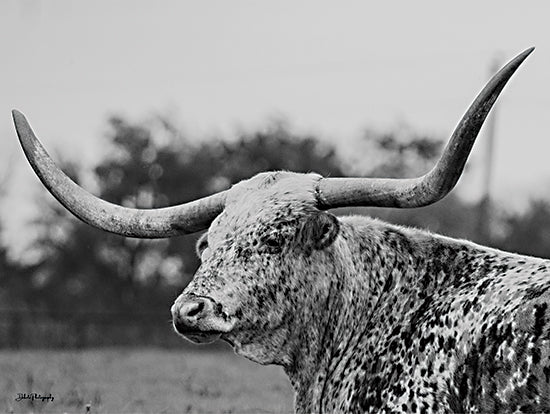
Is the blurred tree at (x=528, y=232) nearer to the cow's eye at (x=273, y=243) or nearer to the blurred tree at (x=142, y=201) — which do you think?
the blurred tree at (x=142, y=201)

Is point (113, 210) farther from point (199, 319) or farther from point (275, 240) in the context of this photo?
point (199, 319)

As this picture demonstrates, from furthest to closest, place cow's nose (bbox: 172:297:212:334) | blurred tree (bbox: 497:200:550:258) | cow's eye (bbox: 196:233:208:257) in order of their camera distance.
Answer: blurred tree (bbox: 497:200:550:258) < cow's eye (bbox: 196:233:208:257) < cow's nose (bbox: 172:297:212:334)

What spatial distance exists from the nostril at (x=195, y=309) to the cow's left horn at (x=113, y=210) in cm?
127

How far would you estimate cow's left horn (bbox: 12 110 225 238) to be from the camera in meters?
7.13

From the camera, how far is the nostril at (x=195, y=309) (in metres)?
5.71

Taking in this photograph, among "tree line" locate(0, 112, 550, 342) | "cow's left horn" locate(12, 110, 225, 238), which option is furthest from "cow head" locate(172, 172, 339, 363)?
"tree line" locate(0, 112, 550, 342)

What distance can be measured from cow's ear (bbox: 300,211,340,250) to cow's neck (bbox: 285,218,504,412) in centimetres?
11

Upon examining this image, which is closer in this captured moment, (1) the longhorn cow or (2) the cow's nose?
(1) the longhorn cow

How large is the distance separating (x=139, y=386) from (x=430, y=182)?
808 centimetres
